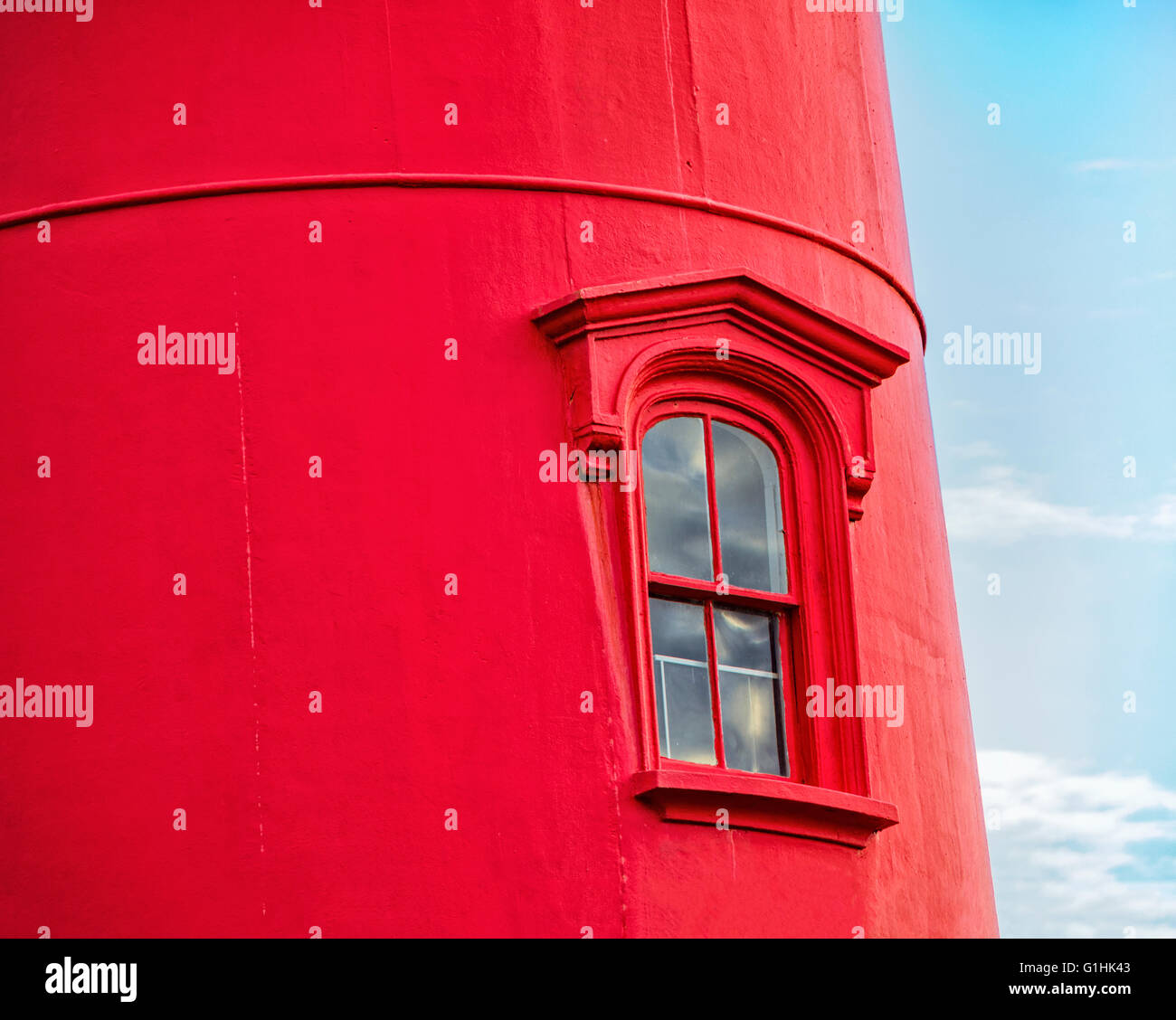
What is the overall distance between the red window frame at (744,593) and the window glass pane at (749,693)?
0.10 ft

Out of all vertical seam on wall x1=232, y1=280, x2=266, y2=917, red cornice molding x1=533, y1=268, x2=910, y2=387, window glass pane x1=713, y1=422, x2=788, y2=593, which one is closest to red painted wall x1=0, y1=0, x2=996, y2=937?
vertical seam on wall x1=232, y1=280, x2=266, y2=917

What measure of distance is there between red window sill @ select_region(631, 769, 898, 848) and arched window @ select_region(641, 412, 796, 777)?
34 cm

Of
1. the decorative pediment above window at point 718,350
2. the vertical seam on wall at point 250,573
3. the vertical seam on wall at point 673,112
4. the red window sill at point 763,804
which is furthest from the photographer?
the vertical seam on wall at point 673,112

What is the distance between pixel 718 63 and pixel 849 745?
3.65 m

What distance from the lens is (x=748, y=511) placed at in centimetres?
1088

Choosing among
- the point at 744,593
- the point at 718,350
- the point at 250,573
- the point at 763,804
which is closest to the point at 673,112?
the point at 718,350

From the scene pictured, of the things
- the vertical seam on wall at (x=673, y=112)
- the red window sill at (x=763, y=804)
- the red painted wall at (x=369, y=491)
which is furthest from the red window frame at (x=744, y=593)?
the vertical seam on wall at (x=673, y=112)

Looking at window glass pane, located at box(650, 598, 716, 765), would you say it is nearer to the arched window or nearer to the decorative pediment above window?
the arched window

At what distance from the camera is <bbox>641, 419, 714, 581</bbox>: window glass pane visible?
34.8 ft

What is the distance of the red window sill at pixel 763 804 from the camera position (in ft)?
32.5

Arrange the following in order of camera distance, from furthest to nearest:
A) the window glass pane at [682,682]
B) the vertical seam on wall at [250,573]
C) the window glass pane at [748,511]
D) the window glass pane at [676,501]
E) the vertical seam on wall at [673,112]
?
the vertical seam on wall at [673,112]
the window glass pane at [748,511]
the window glass pane at [676,501]
the window glass pane at [682,682]
the vertical seam on wall at [250,573]

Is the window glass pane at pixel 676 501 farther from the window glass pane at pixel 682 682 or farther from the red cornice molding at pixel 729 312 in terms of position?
the red cornice molding at pixel 729 312
